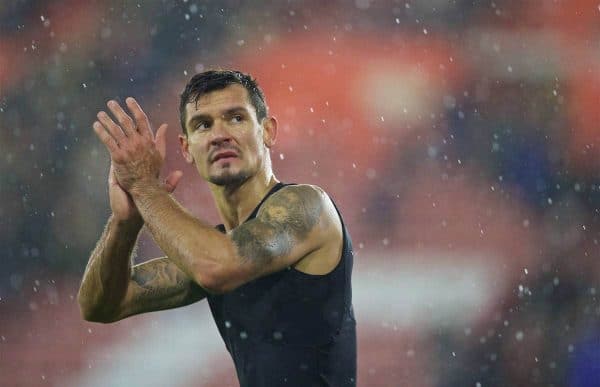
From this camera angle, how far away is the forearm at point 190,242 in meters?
2.63

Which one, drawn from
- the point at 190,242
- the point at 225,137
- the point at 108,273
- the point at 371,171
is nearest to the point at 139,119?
the point at 225,137

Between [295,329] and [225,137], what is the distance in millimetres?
616

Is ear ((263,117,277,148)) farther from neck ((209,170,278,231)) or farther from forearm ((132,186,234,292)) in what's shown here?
forearm ((132,186,234,292))

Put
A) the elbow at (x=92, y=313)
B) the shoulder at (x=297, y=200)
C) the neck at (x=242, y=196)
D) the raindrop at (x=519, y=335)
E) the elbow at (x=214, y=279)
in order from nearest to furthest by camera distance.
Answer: the elbow at (x=214, y=279) < the shoulder at (x=297, y=200) < the neck at (x=242, y=196) < the elbow at (x=92, y=313) < the raindrop at (x=519, y=335)

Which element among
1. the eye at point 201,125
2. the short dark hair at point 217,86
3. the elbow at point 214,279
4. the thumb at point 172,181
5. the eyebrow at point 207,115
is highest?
the short dark hair at point 217,86

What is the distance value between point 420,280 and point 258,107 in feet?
9.58

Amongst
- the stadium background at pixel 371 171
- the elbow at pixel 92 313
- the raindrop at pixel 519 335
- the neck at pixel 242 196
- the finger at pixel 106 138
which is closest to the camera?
the finger at pixel 106 138

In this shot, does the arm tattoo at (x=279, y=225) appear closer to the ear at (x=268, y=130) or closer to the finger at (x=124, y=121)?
the ear at (x=268, y=130)

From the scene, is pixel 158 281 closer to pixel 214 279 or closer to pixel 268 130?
pixel 268 130

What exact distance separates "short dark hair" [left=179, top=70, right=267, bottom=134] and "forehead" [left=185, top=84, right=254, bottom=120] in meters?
0.01

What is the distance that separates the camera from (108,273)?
3.20m

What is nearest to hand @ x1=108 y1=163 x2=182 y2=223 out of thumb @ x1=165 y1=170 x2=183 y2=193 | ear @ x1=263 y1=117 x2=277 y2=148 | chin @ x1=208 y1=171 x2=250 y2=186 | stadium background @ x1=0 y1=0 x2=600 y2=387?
thumb @ x1=165 y1=170 x2=183 y2=193

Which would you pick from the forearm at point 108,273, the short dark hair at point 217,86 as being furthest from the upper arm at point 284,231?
the forearm at point 108,273

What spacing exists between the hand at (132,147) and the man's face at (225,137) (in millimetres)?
204
